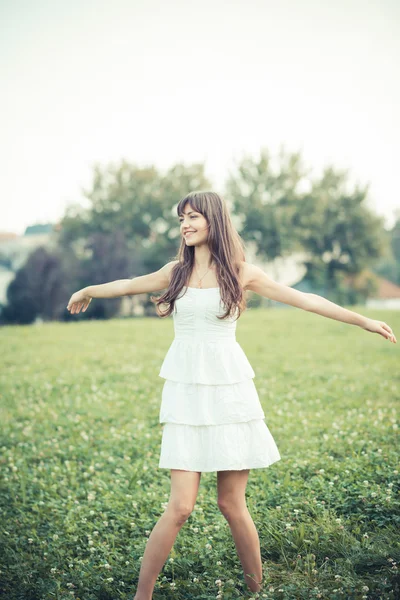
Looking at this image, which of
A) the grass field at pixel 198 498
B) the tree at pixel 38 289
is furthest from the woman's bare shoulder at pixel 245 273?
the tree at pixel 38 289

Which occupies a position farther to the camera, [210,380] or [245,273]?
[245,273]

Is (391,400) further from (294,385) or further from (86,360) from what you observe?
(86,360)

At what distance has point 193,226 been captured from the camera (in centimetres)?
386

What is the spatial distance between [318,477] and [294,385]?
4819 mm

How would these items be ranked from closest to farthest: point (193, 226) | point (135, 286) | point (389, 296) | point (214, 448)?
point (214, 448) → point (193, 226) → point (135, 286) → point (389, 296)

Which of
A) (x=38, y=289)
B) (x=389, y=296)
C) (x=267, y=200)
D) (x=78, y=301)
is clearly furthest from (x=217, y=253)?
(x=389, y=296)

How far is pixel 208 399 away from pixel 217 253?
40.1 inches

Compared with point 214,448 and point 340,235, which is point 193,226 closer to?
point 214,448

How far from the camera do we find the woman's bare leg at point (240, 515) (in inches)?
144

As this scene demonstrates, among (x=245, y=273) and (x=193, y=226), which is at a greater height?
(x=193, y=226)

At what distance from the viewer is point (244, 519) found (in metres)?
3.69

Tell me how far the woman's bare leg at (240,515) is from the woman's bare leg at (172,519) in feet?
0.81

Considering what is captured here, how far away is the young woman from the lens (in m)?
3.52

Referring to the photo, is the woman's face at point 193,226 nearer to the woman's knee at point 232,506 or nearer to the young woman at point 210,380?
the young woman at point 210,380
